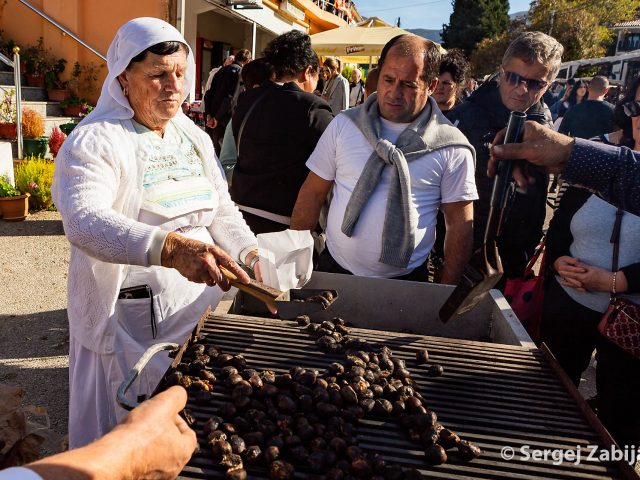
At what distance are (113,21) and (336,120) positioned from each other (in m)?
9.58

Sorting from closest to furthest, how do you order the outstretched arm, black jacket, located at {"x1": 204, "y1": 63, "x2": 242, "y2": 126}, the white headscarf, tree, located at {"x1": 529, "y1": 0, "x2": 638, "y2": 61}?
the white headscarf
the outstretched arm
black jacket, located at {"x1": 204, "y1": 63, "x2": 242, "y2": 126}
tree, located at {"x1": 529, "y1": 0, "x2": 638, "y2": 61}

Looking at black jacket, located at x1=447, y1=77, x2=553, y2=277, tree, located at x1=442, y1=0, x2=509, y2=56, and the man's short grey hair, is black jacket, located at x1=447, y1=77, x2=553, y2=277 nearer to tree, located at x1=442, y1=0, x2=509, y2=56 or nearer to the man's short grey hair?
the man's short grey hair

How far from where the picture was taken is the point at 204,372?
1830 mm

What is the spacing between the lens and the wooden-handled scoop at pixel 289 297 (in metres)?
1.94

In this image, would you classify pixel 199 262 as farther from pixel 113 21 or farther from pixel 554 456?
pixel 113 21

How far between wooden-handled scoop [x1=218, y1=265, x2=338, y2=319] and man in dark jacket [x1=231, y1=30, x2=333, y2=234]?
1520mm

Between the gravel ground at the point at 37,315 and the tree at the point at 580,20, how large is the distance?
1395 inches

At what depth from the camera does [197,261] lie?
1892 millimetres

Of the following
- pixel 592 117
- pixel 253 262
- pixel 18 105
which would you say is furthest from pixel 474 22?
pixel 253 262

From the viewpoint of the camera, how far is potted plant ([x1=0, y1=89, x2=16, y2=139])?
8.41 meters

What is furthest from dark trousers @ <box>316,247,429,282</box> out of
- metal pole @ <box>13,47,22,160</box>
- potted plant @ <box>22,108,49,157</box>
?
potted plant @ <box>22,108,49,157</box>

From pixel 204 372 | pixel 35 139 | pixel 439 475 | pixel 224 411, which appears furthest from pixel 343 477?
pixel 35 139

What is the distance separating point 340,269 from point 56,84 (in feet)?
31.4

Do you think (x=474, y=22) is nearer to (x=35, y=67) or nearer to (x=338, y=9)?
(x=338, y=9)
